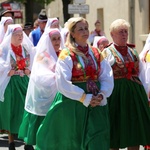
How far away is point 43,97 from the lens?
7.55 m

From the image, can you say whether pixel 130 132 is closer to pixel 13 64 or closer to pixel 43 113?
pixel 43 113

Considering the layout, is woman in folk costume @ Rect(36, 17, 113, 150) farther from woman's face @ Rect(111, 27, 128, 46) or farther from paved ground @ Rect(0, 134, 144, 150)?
paved ground @ Rect(0, 134, 144, 150)

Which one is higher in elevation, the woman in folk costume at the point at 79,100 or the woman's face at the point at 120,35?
the woman's face at the point at 120,35

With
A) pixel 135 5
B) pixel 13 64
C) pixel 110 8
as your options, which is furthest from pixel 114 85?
pixel 110 8

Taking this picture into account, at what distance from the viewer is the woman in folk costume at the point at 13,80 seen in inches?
353

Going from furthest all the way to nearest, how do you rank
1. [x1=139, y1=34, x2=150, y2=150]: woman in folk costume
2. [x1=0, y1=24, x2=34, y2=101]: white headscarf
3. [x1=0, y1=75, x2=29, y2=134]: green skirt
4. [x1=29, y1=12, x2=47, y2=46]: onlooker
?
1. [x1=29, y1=12, x2=47, y2=46]: onlooker
2. [x1=0, y1=75, x2=29, y2=134]: green skirt
3. [x1=0, y1=24, x2=34, y2=101]: white headscarf
4. [x1=139, y1=34, x2=150, y2=150]: woman in folk costume

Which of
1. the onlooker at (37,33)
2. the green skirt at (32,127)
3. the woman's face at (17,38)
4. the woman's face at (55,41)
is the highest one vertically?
the onlooker at (37,33)

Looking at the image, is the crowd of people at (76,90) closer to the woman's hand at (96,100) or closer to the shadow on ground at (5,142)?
the woman's hand at (96,100)

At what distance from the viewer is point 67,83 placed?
6.50m

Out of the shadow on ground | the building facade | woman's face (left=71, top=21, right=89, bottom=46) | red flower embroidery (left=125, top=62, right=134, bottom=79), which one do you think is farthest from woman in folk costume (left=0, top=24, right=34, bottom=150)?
the building facade

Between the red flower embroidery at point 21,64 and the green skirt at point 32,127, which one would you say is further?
the red flower embroidery at point 21,64

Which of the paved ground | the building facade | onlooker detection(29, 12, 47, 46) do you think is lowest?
the paved ground

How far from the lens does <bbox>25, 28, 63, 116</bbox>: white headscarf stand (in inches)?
292

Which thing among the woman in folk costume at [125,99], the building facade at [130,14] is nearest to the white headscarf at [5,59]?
the woman in folk costume at [125,99]
